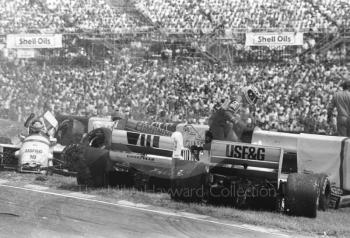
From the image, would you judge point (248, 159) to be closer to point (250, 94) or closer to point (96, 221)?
point (250, 94)

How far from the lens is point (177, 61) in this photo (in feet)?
75.0

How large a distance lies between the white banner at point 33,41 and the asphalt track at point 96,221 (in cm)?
1682

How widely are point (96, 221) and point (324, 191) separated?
3052 millimetres

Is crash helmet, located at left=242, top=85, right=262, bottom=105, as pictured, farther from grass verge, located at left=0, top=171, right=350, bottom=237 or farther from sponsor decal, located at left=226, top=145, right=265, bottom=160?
grass verge, located at left=0, top=171, right=350, bottom=237

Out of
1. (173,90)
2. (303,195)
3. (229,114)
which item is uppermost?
(173,90)

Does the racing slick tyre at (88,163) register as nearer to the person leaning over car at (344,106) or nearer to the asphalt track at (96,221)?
the asphalt track at (96,221)

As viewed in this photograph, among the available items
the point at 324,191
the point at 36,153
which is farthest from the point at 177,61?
the point at 324,191

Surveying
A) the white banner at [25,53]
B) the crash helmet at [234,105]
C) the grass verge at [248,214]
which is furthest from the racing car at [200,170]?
the white banner at [25,53]

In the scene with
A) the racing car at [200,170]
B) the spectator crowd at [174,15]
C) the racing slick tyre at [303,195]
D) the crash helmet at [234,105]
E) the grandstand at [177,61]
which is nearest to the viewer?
the racing slick tyre at [303,195]

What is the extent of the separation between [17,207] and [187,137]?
4.38 m

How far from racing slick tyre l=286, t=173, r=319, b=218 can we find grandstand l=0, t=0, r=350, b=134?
30.0ft

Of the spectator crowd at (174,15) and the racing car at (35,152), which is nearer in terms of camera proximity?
the racing car at (35,152)

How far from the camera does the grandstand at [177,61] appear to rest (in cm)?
1934

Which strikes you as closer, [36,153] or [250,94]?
[250,94]
